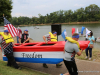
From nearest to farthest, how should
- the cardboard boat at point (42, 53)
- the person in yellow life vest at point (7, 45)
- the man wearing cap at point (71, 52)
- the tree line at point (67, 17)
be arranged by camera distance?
the man wearing cap at point (71, 52)
the cardboard boat at point (42, 53)
the person in yellow life vest at point (7, 45)
the tree line at point (67, 17)

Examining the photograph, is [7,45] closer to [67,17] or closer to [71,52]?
[71,52]

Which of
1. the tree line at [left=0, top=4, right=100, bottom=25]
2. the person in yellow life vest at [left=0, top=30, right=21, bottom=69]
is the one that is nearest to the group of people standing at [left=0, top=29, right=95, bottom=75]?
the person in yellow life vest at [left=0, top=30, right=21, bottom=69]

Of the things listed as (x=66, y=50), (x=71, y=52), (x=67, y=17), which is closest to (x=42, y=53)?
(x=66, y=50)

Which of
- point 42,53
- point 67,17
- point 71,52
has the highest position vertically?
point 67,17

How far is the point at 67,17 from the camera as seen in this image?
98.7m

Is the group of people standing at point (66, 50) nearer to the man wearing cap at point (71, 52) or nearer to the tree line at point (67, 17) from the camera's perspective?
the man wearing cap at point (71, 52)

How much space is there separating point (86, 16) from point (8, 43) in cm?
8899

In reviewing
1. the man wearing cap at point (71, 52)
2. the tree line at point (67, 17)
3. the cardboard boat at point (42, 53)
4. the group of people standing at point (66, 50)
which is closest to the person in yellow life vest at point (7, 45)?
the group of people standing at point (66, 50)

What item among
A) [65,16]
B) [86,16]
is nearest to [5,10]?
[86,16]

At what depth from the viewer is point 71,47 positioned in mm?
2953

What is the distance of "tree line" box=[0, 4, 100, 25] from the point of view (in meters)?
86.9

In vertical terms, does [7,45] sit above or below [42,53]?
above

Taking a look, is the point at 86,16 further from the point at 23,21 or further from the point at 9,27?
the point at 9,27

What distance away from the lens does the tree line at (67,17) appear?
A: 86912mm
